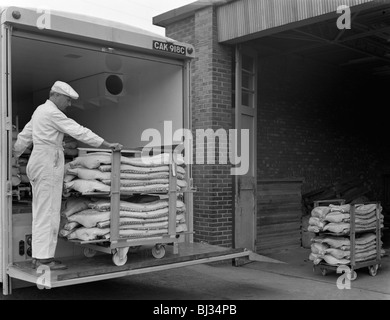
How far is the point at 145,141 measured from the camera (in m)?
6.54

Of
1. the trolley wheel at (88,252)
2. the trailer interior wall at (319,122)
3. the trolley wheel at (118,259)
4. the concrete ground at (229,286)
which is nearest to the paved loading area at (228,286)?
the concrete ground at (229,286)

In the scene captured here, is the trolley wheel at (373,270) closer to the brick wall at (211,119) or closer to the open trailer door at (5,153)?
the brick wall at (211,119)

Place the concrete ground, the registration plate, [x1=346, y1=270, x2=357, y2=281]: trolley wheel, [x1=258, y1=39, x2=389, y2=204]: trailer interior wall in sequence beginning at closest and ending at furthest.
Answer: the registration plate → the concrete ground → [x1=346, y1=270, x2=357, y2=281]: trolley wheel → [x1=258, y1=39, x2=389, y2=204]: trailer interior wall

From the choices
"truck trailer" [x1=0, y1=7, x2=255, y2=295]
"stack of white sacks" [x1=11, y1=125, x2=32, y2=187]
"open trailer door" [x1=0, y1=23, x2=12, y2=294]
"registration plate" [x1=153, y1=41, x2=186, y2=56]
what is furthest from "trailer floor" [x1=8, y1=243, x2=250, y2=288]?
"registration plate" [x1=153, y1=41, x2=186, y2=56]

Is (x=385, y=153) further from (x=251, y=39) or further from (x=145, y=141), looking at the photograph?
(x=145, y=141)

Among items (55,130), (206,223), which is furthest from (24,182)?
(206,223)

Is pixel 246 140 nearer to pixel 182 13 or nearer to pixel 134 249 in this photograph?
pixel 182 13

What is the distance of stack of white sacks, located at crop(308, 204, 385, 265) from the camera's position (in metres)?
7.26

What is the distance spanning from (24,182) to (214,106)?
3.63 meters

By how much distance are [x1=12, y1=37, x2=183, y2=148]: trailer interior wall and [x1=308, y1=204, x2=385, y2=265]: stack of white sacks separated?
8.90 feet

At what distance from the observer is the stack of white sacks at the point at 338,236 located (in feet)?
23.8

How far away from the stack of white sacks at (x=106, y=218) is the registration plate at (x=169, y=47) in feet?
5.79

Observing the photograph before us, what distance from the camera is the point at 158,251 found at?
5.53 meters

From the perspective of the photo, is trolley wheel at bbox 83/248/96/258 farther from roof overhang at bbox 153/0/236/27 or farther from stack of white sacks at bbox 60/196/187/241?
roof overhang at bbox 153/0/236/27
